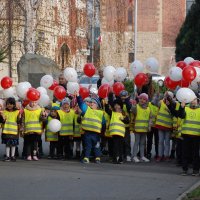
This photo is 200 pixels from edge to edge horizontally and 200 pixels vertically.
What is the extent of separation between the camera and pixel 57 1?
31.7 m

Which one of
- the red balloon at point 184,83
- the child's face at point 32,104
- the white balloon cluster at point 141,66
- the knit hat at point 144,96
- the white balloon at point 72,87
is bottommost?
the child's face at point 32,104

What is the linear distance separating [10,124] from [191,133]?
4.56 m

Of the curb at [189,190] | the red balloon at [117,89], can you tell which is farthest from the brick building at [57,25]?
the curb at [189,190]

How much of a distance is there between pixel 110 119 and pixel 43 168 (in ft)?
7.36

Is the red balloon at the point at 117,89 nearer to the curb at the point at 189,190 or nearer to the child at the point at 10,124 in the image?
the child at the point at 10,124

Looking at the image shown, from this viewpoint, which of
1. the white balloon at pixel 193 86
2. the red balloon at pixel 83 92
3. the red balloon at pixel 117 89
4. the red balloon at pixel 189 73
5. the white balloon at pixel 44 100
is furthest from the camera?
the red balloon at pixel 117 89

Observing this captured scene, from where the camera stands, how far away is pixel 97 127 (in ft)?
58.5

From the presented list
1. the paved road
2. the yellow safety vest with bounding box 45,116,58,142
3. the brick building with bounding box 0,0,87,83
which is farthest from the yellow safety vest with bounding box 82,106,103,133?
the brick building with bounding box 0,0,87,83

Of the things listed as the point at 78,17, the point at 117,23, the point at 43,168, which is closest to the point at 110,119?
the point at 43,168

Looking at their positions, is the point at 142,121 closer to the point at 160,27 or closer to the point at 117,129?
the point at 117,129

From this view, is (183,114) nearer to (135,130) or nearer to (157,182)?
(157,182)

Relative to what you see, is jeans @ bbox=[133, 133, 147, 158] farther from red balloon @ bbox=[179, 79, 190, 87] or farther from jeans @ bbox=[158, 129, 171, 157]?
red balloon @ bbox=[179, 79, 190, 87]

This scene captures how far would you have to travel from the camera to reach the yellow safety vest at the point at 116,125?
17.8 metres

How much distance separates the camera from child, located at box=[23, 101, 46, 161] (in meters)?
18.2
